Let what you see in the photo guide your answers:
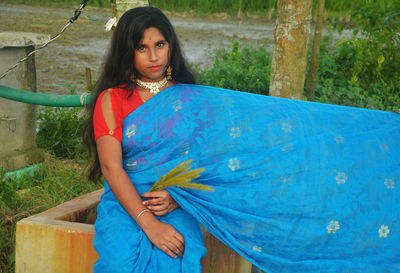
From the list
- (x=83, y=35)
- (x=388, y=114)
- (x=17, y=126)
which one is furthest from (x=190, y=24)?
(x=388, y=114)

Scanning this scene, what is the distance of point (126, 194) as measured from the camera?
192cm

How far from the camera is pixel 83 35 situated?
413 inches

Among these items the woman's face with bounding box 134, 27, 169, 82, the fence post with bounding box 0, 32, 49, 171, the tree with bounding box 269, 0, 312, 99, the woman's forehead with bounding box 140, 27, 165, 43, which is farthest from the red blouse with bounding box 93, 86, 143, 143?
the fence post with bounding box 0, 32, 49, 171

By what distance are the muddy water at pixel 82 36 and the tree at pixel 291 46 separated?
159 inches

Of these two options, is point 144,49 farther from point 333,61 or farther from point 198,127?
point 333,61

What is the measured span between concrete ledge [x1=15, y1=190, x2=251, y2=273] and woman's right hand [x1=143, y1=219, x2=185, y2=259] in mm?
309

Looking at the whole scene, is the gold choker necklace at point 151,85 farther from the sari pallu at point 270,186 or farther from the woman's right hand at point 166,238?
the woman's right hand at point 166,238

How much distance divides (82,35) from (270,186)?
360 inches

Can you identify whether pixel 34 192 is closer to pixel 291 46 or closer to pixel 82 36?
pixel 291 46

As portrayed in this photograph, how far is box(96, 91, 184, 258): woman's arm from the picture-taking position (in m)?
1.84

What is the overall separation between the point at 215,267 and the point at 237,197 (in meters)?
0.44

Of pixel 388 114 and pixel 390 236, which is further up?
pixel 388 114

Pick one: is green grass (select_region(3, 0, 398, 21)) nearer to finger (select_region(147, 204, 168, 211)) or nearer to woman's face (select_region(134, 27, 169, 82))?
woman's face (select_region(134, 27, 169, 82))

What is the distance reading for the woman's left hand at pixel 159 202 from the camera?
1940mm
